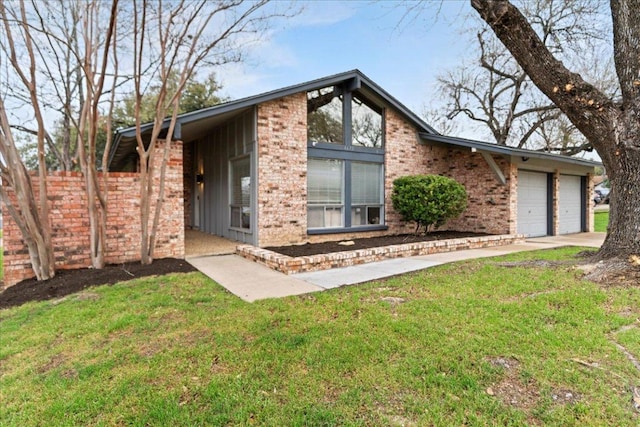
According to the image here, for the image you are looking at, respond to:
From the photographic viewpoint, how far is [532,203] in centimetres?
1164

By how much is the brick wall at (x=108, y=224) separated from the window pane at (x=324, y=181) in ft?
11.4

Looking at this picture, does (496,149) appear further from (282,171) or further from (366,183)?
(282,171)

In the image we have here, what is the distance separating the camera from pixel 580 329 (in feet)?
11.4

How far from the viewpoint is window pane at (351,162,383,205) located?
399 inches

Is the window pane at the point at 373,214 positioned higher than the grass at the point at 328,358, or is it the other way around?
the window pane at the point at 373,214

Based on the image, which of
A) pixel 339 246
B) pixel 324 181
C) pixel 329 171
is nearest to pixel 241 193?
pixel 324 181

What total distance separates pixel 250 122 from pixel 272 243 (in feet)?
10.7

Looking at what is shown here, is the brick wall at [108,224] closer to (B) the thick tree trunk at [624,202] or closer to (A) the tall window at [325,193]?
(A) the tall window at [325,193]

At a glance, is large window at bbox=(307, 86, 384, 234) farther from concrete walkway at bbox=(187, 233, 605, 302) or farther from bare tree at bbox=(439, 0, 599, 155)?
bare tree at bbox=(439, 0, 599, 155)

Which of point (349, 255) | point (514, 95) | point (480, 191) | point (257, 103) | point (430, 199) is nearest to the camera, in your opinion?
point (349, 255)

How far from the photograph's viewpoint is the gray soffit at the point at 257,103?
24.4 feet

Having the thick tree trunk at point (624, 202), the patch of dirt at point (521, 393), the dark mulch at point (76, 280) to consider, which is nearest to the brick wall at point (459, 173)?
the thick tree trunk at point (624, 202)

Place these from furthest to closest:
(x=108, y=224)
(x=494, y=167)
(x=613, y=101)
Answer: (x=494, y=167) → (x=108, y=224) → (x=613, y=101)

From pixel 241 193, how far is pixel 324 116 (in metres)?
3.30
